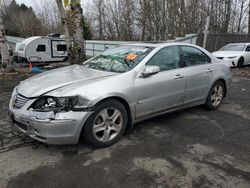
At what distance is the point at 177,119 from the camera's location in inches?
176

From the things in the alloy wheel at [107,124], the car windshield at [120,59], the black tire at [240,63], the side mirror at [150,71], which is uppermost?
the car windshield at [120,59]

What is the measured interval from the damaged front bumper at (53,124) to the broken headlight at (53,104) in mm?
55

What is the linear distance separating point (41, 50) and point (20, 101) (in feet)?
43.7

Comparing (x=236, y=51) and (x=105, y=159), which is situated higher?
(x=236, y=51)

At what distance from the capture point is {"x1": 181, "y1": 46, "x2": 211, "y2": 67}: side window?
14.2ft

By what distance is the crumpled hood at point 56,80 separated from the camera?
3.09 meters

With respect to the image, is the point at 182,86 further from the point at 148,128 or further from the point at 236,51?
the point at 236,51

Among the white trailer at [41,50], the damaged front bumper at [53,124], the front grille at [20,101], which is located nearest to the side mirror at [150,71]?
the damaged front bumper at [53,124]

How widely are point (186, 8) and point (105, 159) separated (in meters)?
18.4

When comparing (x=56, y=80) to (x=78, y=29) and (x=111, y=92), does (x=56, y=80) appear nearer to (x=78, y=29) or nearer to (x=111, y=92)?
(x=111, y=92)

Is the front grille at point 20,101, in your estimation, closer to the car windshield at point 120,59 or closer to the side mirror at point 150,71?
the car windshield at point 120,59

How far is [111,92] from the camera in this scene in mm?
3176

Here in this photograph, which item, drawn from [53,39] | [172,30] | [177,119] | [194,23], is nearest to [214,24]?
[194,23]

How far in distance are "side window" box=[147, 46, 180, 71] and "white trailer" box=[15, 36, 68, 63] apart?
13009mm
